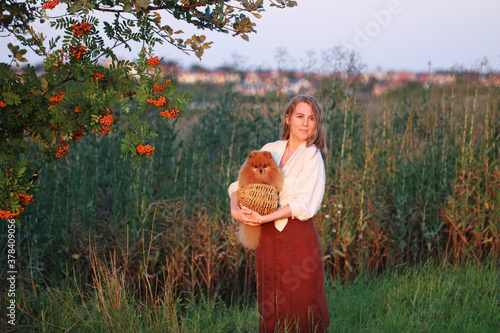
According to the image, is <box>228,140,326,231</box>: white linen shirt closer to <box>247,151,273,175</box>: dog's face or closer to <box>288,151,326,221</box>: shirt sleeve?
<box>288,151,326,221</box>: shirt sleeve

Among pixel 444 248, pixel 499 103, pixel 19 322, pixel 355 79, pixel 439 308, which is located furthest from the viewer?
pixel 499 103

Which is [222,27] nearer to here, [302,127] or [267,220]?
[302,127]

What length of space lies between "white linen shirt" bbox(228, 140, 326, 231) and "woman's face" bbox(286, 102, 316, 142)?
0.24ft

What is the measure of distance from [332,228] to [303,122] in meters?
2.31

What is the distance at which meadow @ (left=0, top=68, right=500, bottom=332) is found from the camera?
13.4 feet

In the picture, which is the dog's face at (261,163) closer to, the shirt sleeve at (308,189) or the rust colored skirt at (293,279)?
the shirt sleeve at (308,189)

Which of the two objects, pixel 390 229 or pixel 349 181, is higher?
pixel 349 181

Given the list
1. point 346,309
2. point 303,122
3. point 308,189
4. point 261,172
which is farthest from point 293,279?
point 346,309

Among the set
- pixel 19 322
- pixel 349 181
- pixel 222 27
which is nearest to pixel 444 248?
pixel 349 181

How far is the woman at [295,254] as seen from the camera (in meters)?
2.92

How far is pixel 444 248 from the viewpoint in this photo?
5715mm

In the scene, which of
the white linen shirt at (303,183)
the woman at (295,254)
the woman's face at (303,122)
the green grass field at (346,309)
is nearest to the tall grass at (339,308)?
the green grass field at (346,309)

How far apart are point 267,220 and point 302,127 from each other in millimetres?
733

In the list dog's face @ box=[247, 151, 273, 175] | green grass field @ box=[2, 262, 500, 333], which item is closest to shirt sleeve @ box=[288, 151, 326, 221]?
dog's face @ box=[247, 151, 273, 175]
